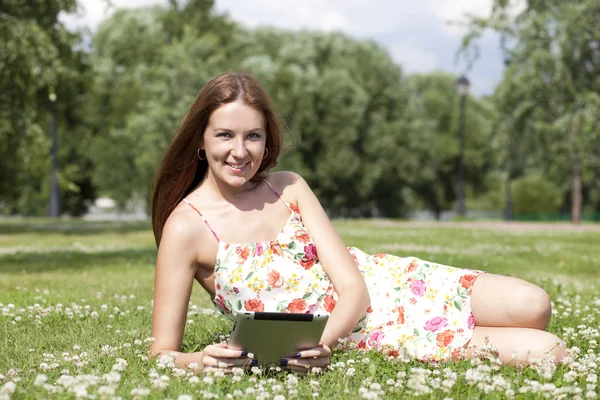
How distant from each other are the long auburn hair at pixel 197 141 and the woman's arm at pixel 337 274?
1.59 feet

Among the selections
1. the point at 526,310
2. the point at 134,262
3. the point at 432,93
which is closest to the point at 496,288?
the point at 526,310

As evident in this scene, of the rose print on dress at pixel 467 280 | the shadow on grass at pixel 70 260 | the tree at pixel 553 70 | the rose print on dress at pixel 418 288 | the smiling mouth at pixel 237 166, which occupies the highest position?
the tree at pixel 553 70

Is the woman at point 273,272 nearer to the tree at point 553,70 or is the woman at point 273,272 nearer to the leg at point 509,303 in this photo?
the leg at point 509,303

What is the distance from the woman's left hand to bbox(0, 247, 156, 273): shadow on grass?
27.8ft

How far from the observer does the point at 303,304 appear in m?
4.44

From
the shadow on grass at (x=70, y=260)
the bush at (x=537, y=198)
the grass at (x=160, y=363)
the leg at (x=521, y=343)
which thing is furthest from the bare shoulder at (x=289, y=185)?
the bush at (x=537, y=198)

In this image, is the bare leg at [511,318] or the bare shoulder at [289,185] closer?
the bare leg at [511,318]

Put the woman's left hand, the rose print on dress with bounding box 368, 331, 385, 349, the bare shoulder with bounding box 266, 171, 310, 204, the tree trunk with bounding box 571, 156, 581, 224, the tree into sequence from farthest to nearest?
the tree trunk with bounding box 571, 156, 581, 224 → the tree → the bare shoulder with bounding box 266, 171, 310, 204 → the rose print on dress with bounding box 368, 331, 385, 349 → the woman's left hand

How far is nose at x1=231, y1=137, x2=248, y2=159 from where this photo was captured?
14.3ft

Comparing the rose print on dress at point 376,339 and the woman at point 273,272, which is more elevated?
the woman at point 273,272

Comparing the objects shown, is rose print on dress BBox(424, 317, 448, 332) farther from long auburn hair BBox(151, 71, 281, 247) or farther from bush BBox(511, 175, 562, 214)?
bush BBox(511, 175, 562, 214)

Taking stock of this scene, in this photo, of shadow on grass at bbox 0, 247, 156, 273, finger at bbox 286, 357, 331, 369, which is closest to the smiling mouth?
finger at bbox 286, 357, 331, 369

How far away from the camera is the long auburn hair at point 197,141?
4441mm

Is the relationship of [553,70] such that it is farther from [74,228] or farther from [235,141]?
[235,141]
